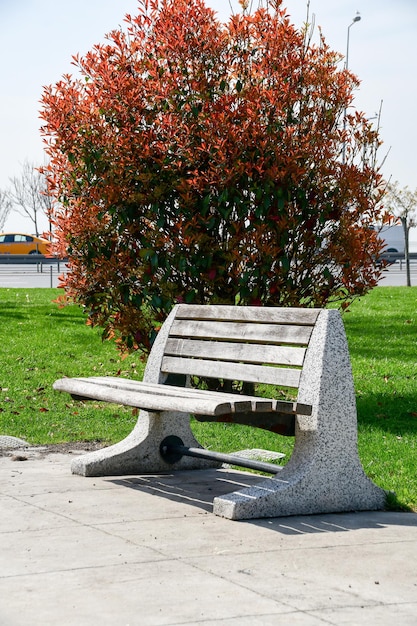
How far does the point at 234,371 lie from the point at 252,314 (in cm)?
36

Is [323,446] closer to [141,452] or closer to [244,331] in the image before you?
[244,331]

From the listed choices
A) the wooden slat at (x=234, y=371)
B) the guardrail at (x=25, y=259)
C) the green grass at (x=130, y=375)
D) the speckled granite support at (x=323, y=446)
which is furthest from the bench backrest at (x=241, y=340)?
the guardrail at (x=25, y=259)

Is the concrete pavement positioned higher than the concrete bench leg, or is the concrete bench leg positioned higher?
the concrete bench leg

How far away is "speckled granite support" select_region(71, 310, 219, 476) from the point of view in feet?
22.0

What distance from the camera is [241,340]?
6.38 m

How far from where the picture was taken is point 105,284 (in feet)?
30.1

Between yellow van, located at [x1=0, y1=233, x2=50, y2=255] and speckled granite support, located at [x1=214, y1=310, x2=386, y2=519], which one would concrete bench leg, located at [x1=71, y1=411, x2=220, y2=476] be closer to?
speckled granite support, located at [x1=214, y1=310, x2=386, y2=519]

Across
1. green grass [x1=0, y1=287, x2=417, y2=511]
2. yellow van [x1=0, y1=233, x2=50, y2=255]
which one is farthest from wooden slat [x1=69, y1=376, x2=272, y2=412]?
yellow van [x1=0, y1=233, x2=50, y2=255]

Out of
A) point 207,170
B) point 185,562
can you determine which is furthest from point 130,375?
point 185,562

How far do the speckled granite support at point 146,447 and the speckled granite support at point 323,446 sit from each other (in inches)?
51.4

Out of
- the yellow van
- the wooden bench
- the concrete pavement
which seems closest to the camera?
the concrete pavement

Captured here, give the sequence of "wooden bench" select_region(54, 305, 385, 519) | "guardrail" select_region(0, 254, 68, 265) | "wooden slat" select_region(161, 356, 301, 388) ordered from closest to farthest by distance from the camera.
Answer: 1. "wooden bench" select_region(54, 305, 385, 519)
2. "wooden slat" select_region(161, 356, 301, 388)
3. "guardrail" select_region(0, 254, 68, 265)

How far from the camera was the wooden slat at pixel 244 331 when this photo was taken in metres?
5.82

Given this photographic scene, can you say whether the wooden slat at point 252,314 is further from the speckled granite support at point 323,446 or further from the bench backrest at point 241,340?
the speckled granite support at point 323,446
